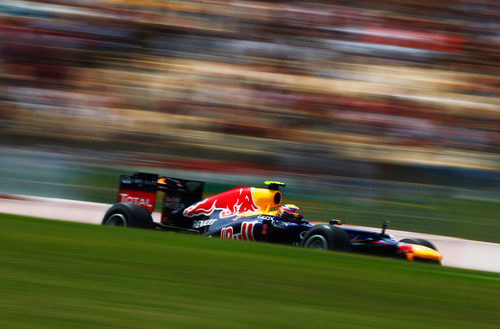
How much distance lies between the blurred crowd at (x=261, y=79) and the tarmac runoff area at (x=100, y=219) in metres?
2.64

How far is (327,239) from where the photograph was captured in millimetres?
5891

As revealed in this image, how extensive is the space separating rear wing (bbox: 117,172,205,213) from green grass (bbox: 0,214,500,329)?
178 cm

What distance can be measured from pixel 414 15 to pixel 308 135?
11.2ft

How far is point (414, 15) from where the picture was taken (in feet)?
43.0

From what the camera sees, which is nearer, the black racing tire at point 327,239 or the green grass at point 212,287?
the green grass at point 212,287

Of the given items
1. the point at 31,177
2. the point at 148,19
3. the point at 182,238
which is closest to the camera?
the point at 182,238

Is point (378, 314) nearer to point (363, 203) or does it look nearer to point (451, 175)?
point (363, 203)

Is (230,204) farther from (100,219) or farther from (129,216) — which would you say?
(100,219)

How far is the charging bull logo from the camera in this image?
22.7 feet

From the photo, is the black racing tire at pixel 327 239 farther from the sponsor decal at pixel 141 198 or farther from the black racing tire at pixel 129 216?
the sponsor decal at pixel 141 198

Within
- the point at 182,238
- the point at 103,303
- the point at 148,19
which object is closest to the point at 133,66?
the point at 148,19

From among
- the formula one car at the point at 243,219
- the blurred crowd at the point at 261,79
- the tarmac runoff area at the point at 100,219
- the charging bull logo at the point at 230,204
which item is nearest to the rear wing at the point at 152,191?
the formula one car at the point at 243,219

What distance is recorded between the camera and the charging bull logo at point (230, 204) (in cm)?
691

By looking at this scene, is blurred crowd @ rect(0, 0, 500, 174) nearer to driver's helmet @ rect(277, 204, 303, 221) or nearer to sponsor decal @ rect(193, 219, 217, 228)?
sponsor decal @ rect(193, 219, 217, 228)
